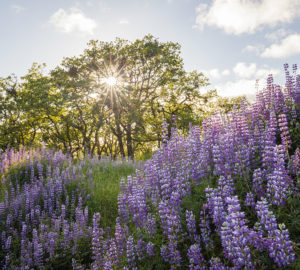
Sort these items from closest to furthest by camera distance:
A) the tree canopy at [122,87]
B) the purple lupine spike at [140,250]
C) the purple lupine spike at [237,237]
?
the purple lupine spike at [237,237], the purple lupine spike at [140,250], the tree canopy at [122,87]

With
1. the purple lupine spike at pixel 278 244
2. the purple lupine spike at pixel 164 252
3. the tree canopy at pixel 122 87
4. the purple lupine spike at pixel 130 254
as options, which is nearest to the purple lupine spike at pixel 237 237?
the purple lupine spike at pixel 278 244

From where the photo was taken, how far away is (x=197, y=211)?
400 cm

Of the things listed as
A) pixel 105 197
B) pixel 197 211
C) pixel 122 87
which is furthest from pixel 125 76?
pixel 197 211

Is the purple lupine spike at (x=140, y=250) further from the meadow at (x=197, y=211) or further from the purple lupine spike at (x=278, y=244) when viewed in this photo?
the purple lupine spike at (x=278, y=244)

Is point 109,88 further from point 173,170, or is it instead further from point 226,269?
point 226,269

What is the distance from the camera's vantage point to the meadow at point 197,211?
280 cm

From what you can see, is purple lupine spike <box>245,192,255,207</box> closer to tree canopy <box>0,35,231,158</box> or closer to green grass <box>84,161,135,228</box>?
green grass <box>84,161,135,228</box>

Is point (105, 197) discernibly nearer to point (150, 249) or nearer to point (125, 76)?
point (150, 249)

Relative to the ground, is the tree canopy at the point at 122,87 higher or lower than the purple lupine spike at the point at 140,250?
higher

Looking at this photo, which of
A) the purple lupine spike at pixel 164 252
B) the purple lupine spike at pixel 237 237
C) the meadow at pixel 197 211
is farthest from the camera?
the purple lupine spike at pixel 164 252

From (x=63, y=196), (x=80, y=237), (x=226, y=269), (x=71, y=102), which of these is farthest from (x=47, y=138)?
(x=226, y=269)

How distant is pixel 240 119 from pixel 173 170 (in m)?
1.78

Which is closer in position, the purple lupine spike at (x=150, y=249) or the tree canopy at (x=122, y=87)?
the purple lupine spike at (x=150, y=249)

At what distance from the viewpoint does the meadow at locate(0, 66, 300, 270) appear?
280 centimetres
